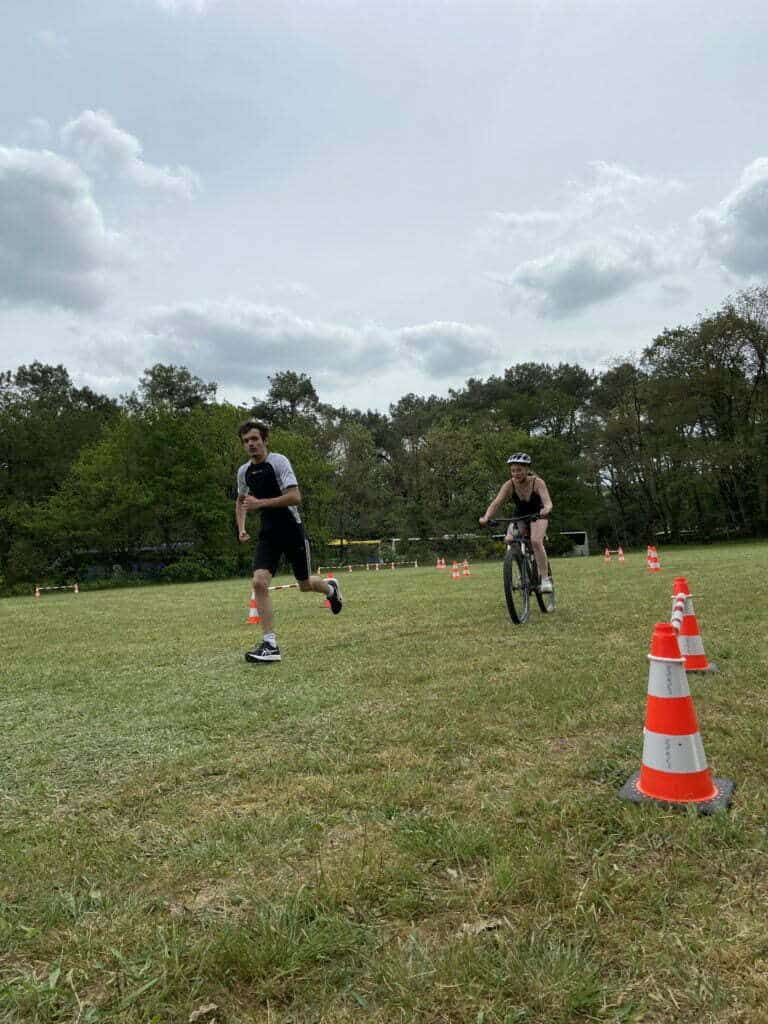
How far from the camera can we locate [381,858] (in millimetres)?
2021

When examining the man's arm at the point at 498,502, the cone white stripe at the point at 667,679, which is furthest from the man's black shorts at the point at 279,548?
the cone white stripe at the point at 667,679

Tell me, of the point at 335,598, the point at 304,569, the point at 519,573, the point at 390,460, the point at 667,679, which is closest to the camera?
the point at 667,679

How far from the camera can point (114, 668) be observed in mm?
5949

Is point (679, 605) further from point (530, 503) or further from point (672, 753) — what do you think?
point (530, 503)

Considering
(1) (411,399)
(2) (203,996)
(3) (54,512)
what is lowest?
(2) (203,996)

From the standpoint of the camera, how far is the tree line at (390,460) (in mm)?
35906

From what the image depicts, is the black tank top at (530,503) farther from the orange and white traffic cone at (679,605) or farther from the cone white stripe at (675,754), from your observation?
the cone white stripe at (675,754)

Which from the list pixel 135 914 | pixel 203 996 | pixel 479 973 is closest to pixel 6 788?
pixel 135 914

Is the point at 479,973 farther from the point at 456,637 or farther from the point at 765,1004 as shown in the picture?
the point at 456,637

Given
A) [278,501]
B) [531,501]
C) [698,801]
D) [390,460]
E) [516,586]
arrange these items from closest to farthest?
[698,801] → [278,501] → [516,586] → [531,501] → [390,460]

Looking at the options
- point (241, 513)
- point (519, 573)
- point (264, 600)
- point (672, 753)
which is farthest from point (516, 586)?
point (672, 753)

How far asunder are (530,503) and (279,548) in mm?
3210

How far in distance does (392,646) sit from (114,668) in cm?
263

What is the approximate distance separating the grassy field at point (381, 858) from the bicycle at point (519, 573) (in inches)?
89.7
